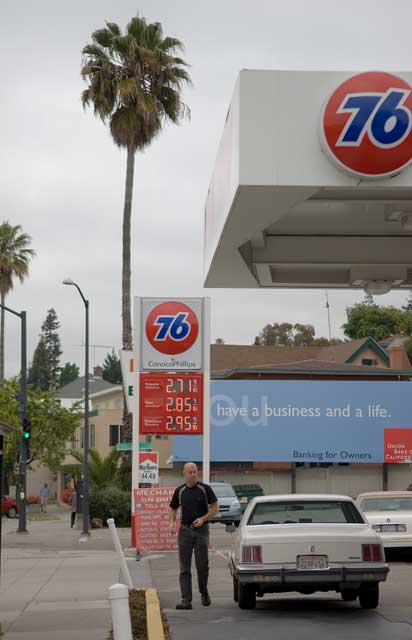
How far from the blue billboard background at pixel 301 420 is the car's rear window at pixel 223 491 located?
1832cm

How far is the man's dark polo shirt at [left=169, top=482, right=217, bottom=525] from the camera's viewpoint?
15102 mm

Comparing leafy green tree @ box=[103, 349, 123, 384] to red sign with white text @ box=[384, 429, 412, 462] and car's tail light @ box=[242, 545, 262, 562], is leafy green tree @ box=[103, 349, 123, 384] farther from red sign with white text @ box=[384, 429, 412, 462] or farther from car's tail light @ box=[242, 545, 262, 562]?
car's tail light @ box=[242, 545, 262, 562]

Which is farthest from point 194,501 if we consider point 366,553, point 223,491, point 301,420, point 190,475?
point 301,420

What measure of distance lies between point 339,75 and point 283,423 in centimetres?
5454

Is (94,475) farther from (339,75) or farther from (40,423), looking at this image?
(339,75)

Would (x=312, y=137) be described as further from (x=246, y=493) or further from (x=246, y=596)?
(x=246, y=493)

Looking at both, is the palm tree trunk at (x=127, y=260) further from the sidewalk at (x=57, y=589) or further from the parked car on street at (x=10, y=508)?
the parked car on street at (x=10, y=508)

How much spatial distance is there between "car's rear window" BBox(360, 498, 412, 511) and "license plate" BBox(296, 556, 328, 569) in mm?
9994

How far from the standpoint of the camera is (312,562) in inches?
546

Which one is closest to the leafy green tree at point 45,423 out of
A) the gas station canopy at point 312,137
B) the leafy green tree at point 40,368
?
the gas station canopy at point 312,137

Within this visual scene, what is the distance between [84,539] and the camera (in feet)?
118

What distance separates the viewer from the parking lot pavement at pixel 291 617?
12.3 metres

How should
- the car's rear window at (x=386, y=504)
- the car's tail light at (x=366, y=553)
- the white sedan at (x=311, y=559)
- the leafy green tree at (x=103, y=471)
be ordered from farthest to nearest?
the leafy green tree at (x=103, y=471), the car's rear window at (x=386, y=504), the car's tail light at (x=366, y=553), the white sedan at (x=311, y=559)

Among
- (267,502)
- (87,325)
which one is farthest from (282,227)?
(87,325)
